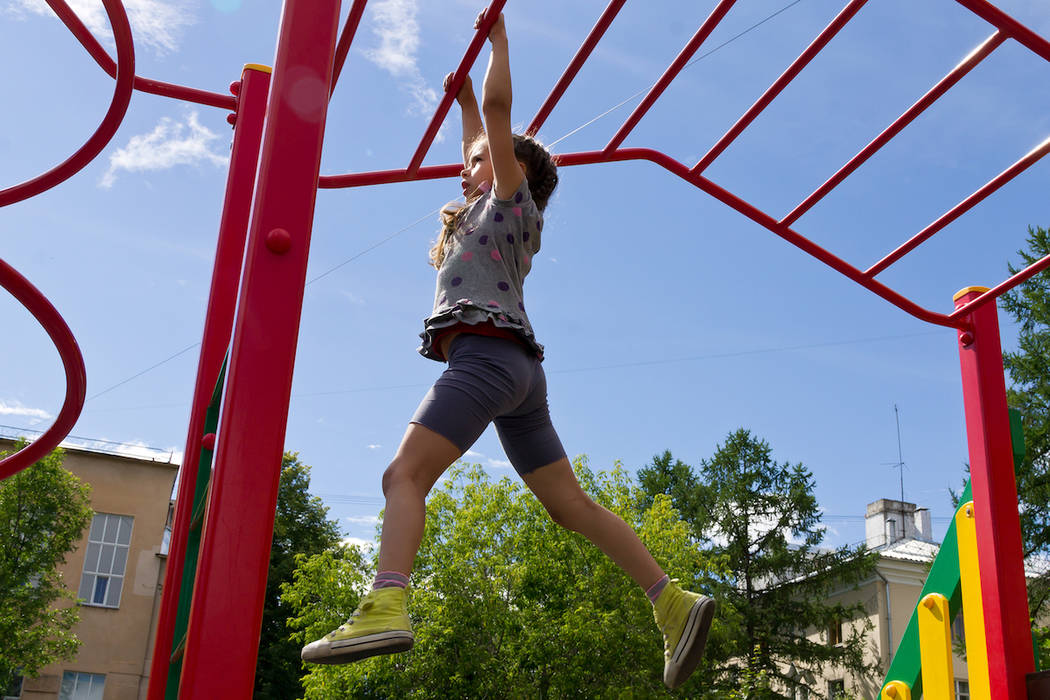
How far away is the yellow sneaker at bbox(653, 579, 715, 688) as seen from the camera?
6.91ft

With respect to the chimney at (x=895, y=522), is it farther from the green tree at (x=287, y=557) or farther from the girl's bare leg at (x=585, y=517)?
the girl's bare leg at (x=585, y=517)

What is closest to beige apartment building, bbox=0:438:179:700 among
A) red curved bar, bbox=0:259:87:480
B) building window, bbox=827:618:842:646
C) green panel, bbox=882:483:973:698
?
building window, bbox=827:618:842:646

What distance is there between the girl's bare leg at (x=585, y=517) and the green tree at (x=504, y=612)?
1220 cm

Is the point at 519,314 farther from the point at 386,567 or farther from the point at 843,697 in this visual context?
the point at 843,697

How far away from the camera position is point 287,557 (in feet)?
77.9

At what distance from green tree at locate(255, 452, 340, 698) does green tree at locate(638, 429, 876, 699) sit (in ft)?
29.9

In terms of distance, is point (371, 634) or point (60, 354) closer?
point (371, 634)

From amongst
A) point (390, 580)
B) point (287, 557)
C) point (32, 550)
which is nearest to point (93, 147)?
point (390, 580)

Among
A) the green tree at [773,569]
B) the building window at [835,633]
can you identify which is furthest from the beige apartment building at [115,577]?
the building window at [835,633]

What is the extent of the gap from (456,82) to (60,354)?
3.42 feet

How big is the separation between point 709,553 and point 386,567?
23.3 metres

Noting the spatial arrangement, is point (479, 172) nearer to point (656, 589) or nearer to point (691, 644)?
point (656, 589)

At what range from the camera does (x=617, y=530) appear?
7.06 ft

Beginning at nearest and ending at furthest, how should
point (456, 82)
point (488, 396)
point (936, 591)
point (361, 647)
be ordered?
point (361, 647) < point (488, 396) < point (456, 82) < point (936, 591)
